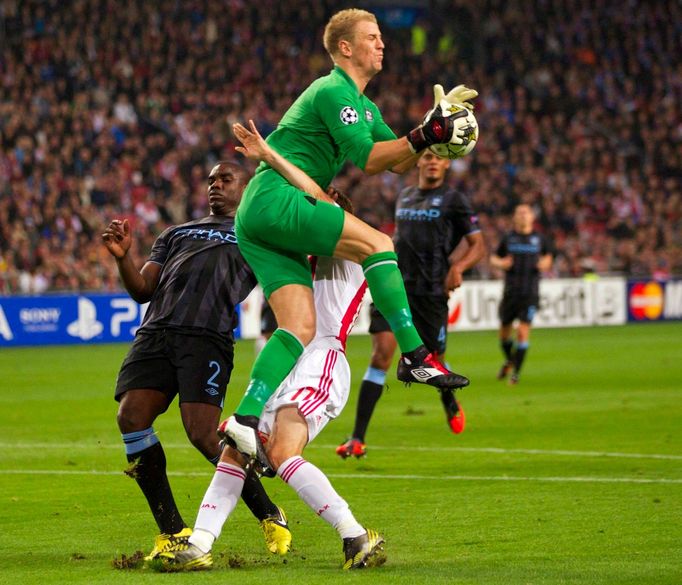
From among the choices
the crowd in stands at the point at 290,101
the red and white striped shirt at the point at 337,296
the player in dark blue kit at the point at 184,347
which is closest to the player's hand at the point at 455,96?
the red and white striped shirt at the point at 337,296

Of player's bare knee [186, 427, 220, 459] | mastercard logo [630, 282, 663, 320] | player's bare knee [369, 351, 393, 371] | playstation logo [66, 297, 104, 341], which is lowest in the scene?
mastercard logo [630, 282, 663, 320]

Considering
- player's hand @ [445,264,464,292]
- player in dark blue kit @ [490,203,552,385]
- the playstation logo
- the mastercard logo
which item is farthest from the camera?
the mastercard logo

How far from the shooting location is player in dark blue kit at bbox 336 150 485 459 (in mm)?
11438

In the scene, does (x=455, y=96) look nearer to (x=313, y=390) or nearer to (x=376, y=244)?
(x=376, y=244)

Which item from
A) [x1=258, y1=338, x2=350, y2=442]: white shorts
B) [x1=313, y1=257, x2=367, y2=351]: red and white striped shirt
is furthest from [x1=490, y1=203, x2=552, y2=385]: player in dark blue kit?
[x1=258, y1=338, x2=350, y2=442]: white shorts

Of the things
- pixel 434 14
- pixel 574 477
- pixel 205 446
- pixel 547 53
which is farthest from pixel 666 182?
pixel 205 446

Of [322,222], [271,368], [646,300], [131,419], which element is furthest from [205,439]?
[646,300]

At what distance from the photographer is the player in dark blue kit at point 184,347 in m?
6.54

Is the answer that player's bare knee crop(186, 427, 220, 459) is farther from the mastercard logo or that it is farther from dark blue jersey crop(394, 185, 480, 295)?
the mastercard logo

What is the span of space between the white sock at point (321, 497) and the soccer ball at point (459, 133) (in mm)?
1660

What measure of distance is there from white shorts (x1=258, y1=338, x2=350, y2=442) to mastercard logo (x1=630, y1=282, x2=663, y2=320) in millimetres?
25075

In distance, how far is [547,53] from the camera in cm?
3866

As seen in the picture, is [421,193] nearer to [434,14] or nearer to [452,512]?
[452,512]

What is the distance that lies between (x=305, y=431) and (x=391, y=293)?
2.57 feet
